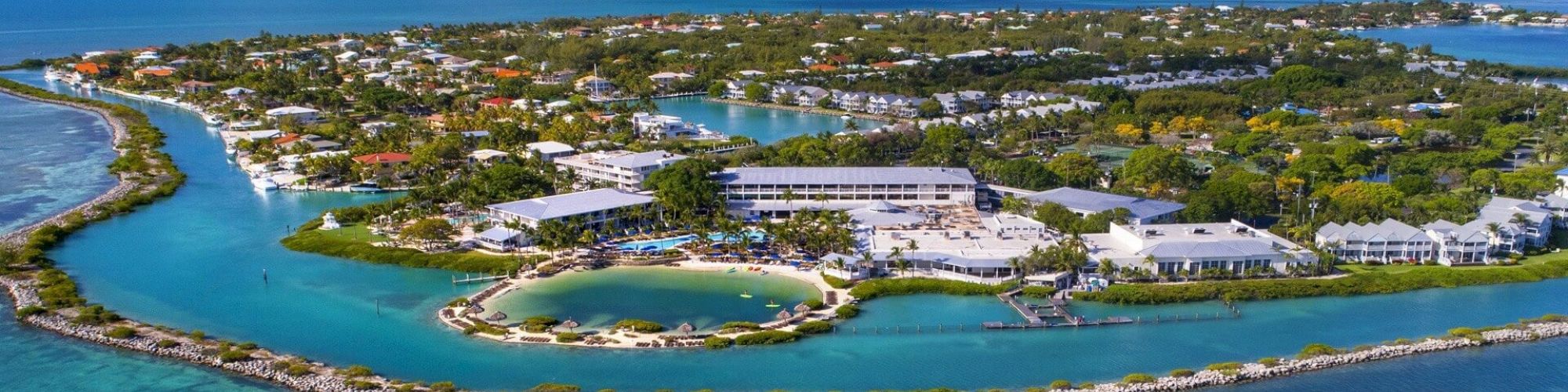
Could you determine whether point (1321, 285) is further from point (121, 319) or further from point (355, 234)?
point (121, 319)

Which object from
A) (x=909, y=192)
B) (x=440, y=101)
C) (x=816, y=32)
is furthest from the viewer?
(x=816, y=32)

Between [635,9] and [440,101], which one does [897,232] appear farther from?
[635,9]

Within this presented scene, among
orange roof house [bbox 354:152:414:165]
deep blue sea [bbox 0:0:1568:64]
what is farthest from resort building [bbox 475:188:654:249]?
deep blue sea [bbox 0:0:1568:64]

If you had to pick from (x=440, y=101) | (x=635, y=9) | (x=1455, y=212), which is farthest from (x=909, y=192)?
(x=635, y=9)

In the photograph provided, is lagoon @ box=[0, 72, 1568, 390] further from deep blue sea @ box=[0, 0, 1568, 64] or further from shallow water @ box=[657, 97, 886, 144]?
deep blue sea @ box=[0, 0, 1568, 64]

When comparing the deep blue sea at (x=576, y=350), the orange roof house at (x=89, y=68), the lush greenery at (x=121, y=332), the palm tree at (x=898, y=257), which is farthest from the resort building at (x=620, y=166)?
the orange roof house at (x=89, y=68)

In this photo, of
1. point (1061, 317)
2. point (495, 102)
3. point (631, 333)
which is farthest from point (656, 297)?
point (495, 102)

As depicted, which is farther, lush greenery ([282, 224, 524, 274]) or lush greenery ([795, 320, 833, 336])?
lush greenery ([282, 224, 524, 274])
